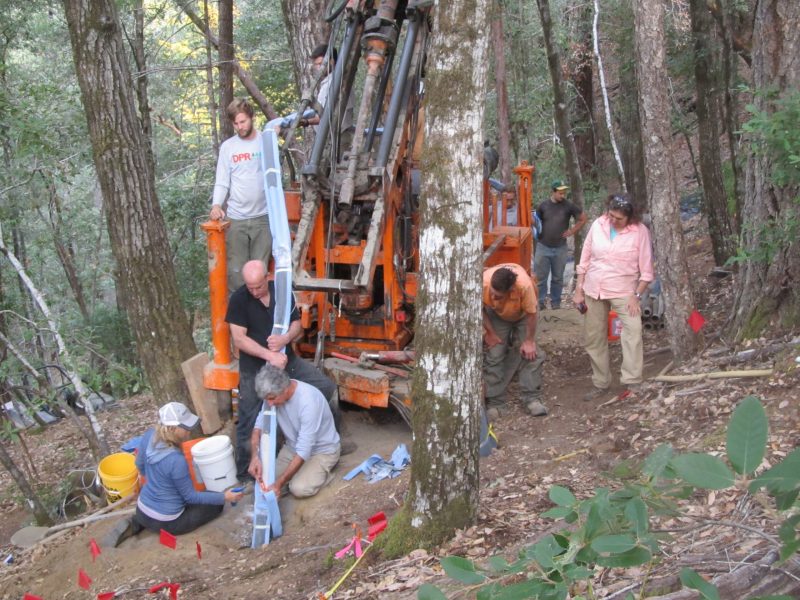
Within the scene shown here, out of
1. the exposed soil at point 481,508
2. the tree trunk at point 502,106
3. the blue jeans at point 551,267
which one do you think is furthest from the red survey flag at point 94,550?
the tree trunk at point 502,106

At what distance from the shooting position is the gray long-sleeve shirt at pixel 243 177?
269 inches

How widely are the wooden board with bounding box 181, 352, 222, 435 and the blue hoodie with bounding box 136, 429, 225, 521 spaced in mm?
1040

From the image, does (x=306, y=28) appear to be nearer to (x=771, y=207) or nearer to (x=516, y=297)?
(x=516, y=297)

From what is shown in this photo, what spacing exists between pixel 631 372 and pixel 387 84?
3254 mm

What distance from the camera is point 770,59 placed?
562cm

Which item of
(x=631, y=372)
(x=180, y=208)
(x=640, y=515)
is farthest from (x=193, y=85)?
(x=640, y=515)

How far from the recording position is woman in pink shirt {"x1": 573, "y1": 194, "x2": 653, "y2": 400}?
6.32 metres

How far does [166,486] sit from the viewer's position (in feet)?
18.6

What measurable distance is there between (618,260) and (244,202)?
3240mm

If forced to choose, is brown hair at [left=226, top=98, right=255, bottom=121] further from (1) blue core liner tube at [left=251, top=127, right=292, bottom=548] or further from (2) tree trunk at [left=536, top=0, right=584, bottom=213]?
(2) tree trunk at [left=536, top=0, right=584, bottom=213]

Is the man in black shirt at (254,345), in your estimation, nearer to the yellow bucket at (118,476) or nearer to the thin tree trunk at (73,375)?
the yellow bucket at (118,476)

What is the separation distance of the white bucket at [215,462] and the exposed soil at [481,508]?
221 millimetres

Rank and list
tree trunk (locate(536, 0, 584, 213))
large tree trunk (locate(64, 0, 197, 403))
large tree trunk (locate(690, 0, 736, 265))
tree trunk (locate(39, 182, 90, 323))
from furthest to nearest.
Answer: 1. tree trunk (locate(39, 182, 90, 323))
2. tree trunk (locate(536, 0, 584, 213))
3. large tree trunk (locate(690, 0, 736, 265))
4. large tree trunk (locate(64, 0, 197, 403))

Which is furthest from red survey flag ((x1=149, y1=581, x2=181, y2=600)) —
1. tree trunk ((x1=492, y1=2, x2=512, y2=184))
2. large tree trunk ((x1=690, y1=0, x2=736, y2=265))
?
tree trunk ((x1=492, y1=2, x2=512, y2=184))
